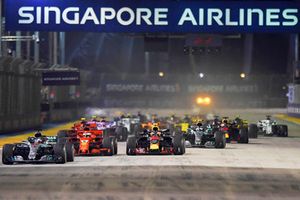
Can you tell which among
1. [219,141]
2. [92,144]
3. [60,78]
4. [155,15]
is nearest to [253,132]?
[155,15]

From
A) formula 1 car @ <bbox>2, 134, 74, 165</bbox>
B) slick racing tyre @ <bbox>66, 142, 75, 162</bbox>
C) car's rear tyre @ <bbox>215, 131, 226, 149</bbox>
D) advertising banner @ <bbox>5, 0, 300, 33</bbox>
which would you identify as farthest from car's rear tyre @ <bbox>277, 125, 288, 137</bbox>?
formula 1 car @ <bbox>2, 134, 74, 165</bbox>

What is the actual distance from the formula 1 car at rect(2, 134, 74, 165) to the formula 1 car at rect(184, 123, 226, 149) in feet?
27.9

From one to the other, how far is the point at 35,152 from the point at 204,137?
30.8ft

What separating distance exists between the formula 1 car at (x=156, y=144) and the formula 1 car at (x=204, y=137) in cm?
403

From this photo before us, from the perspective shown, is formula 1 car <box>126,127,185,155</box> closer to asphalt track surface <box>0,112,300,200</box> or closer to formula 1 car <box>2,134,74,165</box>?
asphalt track surface <box>0,112,300,200</box>

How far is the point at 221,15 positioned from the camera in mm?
34719

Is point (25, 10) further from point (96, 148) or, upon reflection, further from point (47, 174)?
point (47, 174)

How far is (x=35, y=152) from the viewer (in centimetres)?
2175

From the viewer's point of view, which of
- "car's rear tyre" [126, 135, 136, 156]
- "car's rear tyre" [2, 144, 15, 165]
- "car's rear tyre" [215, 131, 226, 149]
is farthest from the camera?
Answer: "car's rear tyre" [215, 131, 226, 149]

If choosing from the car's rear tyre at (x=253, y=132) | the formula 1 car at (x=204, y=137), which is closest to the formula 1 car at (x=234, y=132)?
the formula 1 car at (x=204, y=137)

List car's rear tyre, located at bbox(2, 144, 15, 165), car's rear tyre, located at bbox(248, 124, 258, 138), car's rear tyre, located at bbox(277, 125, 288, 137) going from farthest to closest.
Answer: car's rear tyre, located at bbox(277, 125, 288, 137), car's rear tyre, located at bbox(248, 124, 258, 138), car's rear tyre, located at bbox(2, 144, 15, 165)

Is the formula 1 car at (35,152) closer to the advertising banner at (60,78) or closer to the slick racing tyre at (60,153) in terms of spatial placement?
the slick racing tyre at (60,153)

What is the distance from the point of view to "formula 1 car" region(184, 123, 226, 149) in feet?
95.7

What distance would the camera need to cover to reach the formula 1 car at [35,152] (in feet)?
70.8
